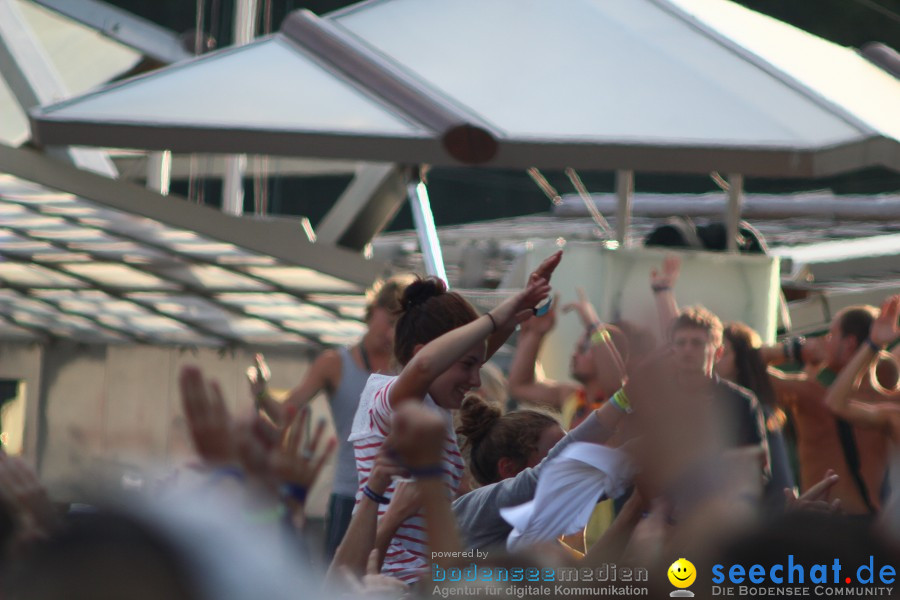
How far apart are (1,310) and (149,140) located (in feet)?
22.2

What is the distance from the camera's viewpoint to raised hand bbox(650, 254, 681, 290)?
18.8 ft

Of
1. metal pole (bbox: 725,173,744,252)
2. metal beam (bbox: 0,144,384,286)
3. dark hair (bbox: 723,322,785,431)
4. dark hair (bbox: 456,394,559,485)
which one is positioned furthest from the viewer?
metal beam (bbox: 0,144,384,286)

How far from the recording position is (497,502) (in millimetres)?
3488

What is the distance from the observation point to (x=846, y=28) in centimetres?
3334

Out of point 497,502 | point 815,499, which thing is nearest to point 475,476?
point 497,502

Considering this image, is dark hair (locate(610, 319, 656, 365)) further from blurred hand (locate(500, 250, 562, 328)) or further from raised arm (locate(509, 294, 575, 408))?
raised arm (locate(509, 294, 575, 408))

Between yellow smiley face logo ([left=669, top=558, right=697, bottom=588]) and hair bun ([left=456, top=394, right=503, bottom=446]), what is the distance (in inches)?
78.2

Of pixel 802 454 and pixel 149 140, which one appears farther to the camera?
pixel 149 140

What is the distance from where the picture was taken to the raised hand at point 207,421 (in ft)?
6.91

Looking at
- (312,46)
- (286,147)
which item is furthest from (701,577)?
(312,46)

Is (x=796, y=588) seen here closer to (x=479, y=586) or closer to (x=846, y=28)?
(x=479, y=586)

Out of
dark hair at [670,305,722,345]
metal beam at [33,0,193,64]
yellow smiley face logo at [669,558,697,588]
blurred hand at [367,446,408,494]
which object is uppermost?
metal beam at [33,0,193,64]

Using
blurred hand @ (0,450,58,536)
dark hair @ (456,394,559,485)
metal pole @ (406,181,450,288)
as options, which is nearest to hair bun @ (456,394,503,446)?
dark hair @ (456,394,559,485)

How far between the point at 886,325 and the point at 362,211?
13.8 feet
